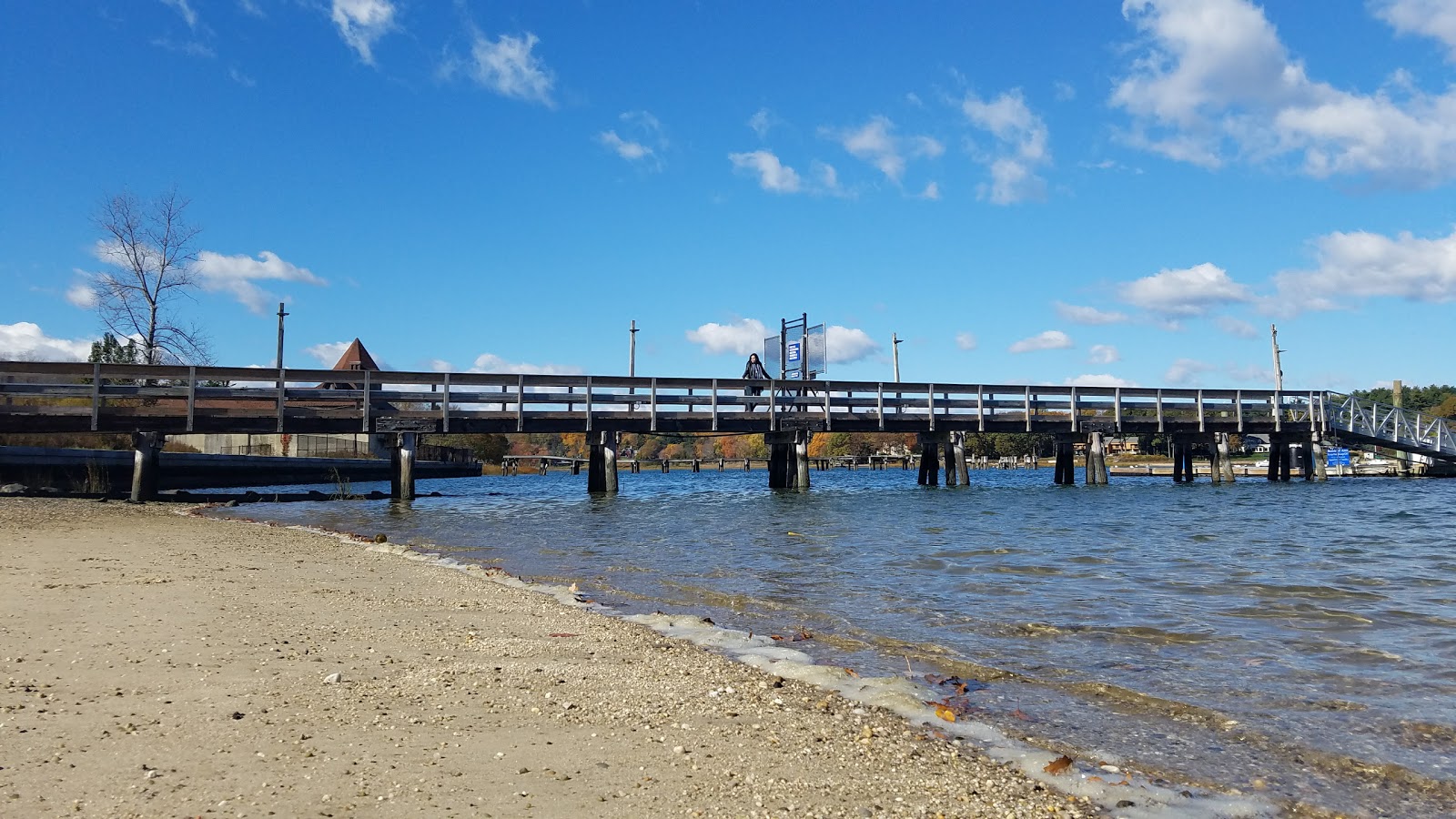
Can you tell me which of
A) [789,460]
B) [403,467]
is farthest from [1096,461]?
[403,467]

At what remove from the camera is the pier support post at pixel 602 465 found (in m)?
28.4

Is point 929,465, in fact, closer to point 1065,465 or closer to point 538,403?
point 1065,465

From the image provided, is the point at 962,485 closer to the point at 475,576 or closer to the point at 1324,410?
the point at 1324,410

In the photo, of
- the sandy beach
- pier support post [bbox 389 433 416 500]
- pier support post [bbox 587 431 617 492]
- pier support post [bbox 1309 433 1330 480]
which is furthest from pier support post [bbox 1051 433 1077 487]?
the sandy beach

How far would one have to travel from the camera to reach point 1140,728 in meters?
4.79

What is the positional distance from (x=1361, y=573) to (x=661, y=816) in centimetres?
1124

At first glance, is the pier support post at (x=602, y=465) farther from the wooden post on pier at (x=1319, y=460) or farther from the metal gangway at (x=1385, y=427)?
the wooden post on pier at (x=1319, y=460)

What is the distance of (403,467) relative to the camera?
26141mm

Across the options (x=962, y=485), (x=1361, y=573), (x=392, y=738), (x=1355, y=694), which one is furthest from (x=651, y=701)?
(x=962, y=485)

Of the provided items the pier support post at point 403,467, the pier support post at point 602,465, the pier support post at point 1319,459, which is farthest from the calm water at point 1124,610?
the pier support post at point 1319,459

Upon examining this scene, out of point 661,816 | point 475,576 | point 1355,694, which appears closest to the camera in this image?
point 661,816

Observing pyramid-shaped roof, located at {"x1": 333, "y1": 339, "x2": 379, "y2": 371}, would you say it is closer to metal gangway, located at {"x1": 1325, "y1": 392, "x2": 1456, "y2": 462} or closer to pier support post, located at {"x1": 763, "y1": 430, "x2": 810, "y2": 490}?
pier support post, located at {"x1": 763, "y1": 430, "x2": 810, "y2": 490}

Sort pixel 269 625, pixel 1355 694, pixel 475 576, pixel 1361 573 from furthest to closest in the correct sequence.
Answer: pixel 1361 573
pixel 475 576
pixel 269 625
pixel 1355 694

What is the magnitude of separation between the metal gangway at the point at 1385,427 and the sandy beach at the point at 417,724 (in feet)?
136
